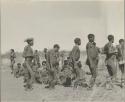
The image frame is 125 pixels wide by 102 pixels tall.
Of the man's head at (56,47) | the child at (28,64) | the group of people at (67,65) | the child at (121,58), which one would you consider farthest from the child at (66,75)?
the child at (121,58)

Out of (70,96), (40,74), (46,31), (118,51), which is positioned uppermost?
(46,31)

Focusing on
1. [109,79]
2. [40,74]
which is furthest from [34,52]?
[109,79]

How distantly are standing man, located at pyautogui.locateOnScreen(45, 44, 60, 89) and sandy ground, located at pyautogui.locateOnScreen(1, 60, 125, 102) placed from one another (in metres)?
0.07

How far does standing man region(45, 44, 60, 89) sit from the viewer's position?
2078mm

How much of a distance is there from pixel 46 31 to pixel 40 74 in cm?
31

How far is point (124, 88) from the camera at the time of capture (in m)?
2.06

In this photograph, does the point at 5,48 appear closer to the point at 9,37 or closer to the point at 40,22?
the point at 9,37

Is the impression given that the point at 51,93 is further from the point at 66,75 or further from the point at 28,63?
the point at 28,63

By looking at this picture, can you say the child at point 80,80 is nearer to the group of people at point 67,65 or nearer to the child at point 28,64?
the group of people at point 67,65

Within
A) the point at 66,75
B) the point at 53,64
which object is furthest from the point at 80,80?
the point at 53,64

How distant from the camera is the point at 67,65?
2072 mm

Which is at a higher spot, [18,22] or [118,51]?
[18,22]

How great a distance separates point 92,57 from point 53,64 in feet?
0.92

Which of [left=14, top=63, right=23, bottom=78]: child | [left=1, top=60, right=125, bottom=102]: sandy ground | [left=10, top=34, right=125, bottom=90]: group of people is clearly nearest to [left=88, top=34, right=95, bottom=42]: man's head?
[left=10, top=34, right=125, bottom=90]: group of people
